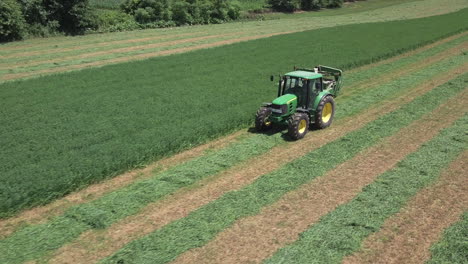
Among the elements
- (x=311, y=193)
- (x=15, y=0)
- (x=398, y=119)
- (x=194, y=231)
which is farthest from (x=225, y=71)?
(x=15, y=0)

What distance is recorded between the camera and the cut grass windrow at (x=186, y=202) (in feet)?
25.7

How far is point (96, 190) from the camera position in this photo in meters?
10.1

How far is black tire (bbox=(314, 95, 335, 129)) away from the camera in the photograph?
44.3 ft

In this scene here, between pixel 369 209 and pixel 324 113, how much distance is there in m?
5.62

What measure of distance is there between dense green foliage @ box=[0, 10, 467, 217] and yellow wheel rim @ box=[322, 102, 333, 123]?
270 centimetres

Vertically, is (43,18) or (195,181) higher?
(43,18)

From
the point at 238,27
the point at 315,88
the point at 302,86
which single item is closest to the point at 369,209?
the point at 302,86

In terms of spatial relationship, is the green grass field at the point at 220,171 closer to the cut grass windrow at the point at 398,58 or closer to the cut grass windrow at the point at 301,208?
the cut grass windrow at the point at 301,208

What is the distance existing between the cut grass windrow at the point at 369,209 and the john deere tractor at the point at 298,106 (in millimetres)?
3183

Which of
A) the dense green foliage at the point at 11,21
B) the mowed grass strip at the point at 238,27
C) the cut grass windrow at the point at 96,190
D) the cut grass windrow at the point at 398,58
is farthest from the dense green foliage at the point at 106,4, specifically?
the cut grass windrow at the point at 96,190

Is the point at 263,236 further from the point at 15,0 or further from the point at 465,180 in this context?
the point at 15,0

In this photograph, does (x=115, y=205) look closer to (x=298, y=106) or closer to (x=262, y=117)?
(x=262, y=117)

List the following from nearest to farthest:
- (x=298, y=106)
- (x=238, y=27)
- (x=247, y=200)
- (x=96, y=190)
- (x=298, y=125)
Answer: (x=247, y=200)
(x=96, y=190)
(x=298, y=125)
(x=298, y=106)
(x=238, y=27)

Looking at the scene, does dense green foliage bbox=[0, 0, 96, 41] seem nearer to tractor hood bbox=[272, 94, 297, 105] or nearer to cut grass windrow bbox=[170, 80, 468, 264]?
tractor hood bbox=[272, 94, 297, 105]
